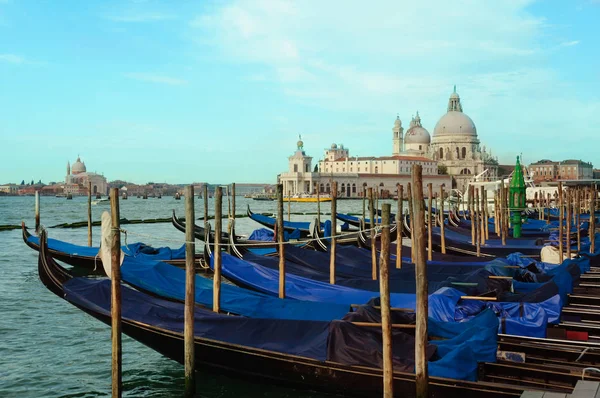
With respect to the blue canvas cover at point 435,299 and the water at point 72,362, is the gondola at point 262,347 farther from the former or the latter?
the blue canvas cover at point 435,299

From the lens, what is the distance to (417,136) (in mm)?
80375

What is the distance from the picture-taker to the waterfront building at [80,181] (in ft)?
323

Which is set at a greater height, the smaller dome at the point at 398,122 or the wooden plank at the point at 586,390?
the smaller dome at the point at 398,122

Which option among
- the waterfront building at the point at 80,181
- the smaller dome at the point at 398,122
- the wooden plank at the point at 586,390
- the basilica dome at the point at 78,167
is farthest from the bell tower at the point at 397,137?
the wooden plank at the point at 586,390

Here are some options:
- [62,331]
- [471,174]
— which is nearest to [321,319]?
[62,331]

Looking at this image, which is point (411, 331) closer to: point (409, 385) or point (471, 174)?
point (409, 385)

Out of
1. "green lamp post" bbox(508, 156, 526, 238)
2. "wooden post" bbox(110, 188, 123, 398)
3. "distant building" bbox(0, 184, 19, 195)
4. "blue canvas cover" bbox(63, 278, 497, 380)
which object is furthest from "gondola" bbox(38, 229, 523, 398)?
"distant building" bbox(0, 184, 19, 195)

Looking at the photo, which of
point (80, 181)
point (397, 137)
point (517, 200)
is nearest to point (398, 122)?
point (397, 137)

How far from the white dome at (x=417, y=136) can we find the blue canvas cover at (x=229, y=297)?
2911 inches

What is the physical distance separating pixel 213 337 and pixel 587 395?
308 cm

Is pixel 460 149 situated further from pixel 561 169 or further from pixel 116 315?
pixel 116 315

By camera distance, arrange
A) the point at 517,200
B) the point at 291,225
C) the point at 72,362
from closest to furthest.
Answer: the point at 72,362 → the point at 517,200 → the point at 291,225

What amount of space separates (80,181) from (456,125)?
183ft

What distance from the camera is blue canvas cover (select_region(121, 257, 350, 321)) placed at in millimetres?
6246
